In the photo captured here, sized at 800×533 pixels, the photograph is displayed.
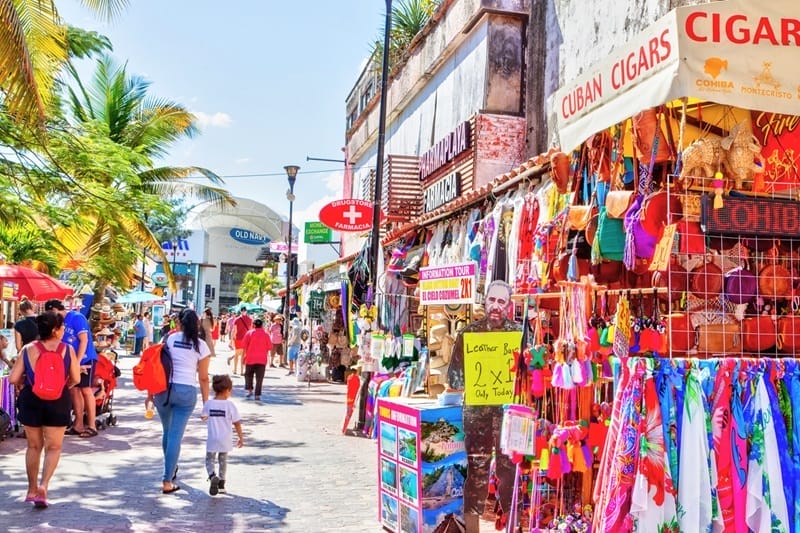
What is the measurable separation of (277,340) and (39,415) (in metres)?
20.9

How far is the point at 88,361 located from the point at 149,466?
110 inches

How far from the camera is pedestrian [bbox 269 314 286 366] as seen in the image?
89.6ft

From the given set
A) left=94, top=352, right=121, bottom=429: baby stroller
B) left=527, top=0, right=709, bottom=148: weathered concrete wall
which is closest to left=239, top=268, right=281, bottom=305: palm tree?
left=94, top=352, right=121, bottom=429: baby stroller

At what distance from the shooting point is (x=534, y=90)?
41.0ft

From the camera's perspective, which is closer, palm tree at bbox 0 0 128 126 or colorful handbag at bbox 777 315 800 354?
colorful handbag at bbox 777 315 800 354

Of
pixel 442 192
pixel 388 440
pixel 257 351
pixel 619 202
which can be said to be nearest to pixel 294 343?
pixel 257 351

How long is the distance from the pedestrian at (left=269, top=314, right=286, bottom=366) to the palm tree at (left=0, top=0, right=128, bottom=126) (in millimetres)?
16931

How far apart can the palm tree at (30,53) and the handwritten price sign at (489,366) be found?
578 centimetres

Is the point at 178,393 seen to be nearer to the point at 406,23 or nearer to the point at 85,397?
the point at 85,397

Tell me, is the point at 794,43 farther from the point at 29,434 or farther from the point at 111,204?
the point at 111,204

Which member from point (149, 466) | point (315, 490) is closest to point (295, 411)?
point (149, 466)

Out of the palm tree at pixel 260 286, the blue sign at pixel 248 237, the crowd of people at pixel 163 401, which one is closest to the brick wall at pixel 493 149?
the crowd of people at pixel 163 401

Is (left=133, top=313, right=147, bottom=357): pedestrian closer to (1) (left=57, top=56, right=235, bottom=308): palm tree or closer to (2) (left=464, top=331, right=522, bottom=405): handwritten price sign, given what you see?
(1) (left=57, top=56, right=235, bottom=308): palm tree

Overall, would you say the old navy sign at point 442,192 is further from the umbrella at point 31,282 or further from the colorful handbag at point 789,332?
the colorful handbag at point 789,332
